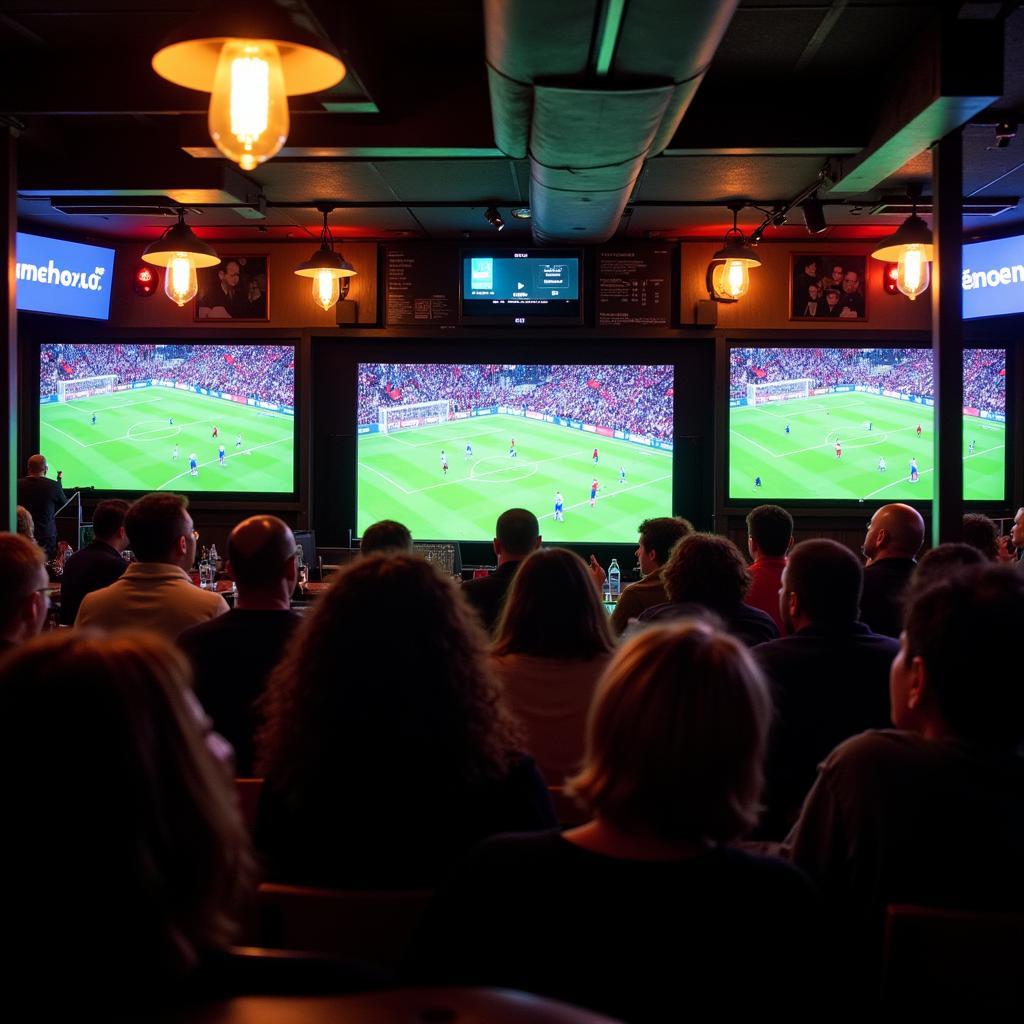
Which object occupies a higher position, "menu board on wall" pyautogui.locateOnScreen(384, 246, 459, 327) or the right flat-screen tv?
"menu board on wall" pyautogui.locateOnScreen(384, 246, 459, 327)

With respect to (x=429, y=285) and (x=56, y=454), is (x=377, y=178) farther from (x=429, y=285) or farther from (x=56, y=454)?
→ (x=56, y=454)

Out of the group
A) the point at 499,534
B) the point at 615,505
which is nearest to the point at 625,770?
the point at 499,534

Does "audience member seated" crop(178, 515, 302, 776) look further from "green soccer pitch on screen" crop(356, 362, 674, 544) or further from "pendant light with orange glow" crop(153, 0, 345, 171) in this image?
"green soccer pitch on screen" crop(356, 362, 674, 544)

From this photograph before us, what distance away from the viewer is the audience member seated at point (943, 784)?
4.85ft

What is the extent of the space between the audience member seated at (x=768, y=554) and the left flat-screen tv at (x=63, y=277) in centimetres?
577

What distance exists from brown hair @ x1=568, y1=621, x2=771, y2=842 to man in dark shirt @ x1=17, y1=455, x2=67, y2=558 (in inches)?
271

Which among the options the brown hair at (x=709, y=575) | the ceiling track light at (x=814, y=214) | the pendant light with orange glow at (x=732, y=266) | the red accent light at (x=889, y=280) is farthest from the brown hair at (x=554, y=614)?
the red accent light at (x=889, y=280)

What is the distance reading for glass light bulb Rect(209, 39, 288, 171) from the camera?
255 centimetres

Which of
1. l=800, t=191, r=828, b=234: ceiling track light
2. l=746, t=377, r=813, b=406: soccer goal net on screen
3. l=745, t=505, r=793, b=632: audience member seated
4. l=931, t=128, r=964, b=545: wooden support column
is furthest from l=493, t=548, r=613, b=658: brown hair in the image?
l=746, t=377, r=813, b=406: soccer goal net on screen

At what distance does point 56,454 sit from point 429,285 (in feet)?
11.1

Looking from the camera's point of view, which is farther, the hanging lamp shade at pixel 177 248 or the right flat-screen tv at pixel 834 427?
the right flat-screen tv at pixel 834 427

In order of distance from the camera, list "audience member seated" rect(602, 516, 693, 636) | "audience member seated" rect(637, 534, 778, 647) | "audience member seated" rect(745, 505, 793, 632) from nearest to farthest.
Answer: "audience member seated" rect(637, 534, 778, 647)
"audience member seated" rect(602, 516, 693, 636)
"audience member seated" rect(745, 505, 793, 632)

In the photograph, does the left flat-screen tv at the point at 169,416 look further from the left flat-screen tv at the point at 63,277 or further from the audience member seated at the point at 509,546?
the audience member seated at the point at 509,546

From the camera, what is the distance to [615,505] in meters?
8.37
